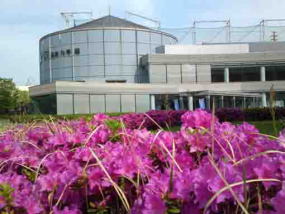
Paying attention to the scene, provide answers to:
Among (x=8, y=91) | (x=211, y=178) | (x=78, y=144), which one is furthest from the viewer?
(x=8, y=91)

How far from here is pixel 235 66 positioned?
58.0 meters

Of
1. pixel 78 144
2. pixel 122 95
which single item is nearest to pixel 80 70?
pixel 122 95

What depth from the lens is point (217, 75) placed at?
58375 millimetres

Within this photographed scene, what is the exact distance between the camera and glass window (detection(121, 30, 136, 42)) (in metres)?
60.2

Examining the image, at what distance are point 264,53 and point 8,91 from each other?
2912cm

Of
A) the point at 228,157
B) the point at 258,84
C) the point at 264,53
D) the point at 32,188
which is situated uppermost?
the point at 264,53

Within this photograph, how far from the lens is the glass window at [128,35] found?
6019 cm

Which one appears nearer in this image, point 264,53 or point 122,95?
point 122,95

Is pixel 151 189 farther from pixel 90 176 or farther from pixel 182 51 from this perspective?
pixel 182 51

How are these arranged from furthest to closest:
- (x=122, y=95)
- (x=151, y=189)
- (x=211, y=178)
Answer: (x=122, y=95) → (x=151, y=189) → (x=211, y=178)

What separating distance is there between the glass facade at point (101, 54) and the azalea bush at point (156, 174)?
55904 millimetres

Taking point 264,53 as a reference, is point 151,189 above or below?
below

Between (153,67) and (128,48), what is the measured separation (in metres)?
4.84

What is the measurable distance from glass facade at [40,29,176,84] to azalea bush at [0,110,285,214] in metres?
55.9
